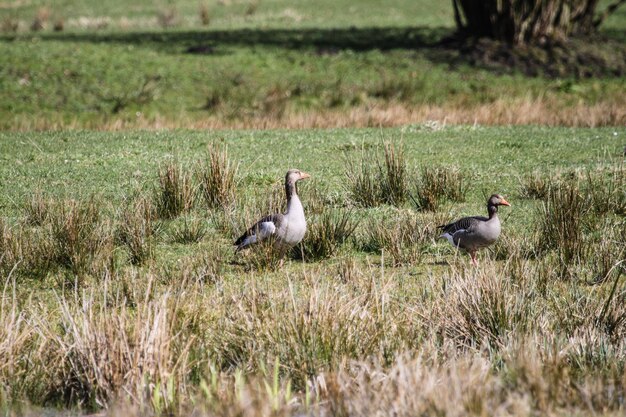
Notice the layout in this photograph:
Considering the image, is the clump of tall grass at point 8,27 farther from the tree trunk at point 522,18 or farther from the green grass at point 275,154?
the green grass at point 275,154

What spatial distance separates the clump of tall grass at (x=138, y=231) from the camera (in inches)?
426

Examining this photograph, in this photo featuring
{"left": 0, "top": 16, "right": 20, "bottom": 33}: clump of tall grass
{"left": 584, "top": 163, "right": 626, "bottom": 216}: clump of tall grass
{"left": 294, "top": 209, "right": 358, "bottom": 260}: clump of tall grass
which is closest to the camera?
{"left": 294, "top": 209, "right": 358, "bottom": 260}: clump of tall grass

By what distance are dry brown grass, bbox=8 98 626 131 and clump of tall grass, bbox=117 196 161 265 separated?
9.09 metres

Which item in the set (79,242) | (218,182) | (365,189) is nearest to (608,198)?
(365,189)

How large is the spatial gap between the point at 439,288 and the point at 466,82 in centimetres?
1991

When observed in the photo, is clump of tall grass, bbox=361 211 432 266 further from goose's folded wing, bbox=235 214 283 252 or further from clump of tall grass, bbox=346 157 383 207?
goose's folded wing, bbox=235 214 283 252

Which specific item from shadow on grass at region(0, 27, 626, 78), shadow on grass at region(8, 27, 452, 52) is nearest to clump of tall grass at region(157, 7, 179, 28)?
shadow on grass at region(0, 27, 626, 78)

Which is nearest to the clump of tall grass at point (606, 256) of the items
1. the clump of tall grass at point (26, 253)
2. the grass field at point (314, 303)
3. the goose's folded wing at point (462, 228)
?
the grass field at point (314, 303)

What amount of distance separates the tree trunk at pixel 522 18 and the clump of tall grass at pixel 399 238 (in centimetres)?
2011

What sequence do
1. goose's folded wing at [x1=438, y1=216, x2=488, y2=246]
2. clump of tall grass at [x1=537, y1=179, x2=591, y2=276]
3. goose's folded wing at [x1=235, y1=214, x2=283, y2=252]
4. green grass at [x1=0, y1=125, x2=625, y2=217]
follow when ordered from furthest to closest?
green grass at [x1=0, y1=125, x2=625, y2=217]
clump of tall grass at [x1=537, y1=179, x2=591, y2=276]
goose's folded wing at [x1=438, y1=216, x2=488, y2=246]
goose's folded wing at [x1=235, y1=214, x2=283, y2=252]

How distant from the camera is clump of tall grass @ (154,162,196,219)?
12852mm

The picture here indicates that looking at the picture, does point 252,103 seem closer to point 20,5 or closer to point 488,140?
point 488,140

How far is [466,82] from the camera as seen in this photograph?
28.1m

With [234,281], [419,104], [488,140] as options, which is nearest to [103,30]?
[419,104]
